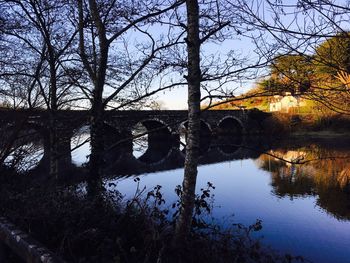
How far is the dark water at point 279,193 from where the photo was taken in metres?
9.20

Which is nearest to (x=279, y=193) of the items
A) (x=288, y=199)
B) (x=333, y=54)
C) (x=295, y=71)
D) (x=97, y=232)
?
(x=288, y=199)

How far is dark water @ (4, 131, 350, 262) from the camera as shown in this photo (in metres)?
9.20

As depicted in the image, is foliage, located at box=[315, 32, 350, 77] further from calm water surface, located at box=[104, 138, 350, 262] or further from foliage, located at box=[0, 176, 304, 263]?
foliage, located at box=[0, 176, 304, 263]

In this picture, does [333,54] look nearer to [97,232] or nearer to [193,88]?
[193,88]

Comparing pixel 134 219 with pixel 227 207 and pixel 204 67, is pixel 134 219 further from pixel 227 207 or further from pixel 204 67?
pixel 227 207

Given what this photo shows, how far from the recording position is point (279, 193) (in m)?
14.8

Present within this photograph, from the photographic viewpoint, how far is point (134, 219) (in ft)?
19.4

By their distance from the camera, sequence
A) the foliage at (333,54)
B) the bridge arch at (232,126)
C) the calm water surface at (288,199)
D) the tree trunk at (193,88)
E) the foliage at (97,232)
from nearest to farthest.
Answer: the foliage at (333,54)
the tree trunk at (193,88)
the foliage at (97,232)
the calm water surface at (288,199)
the bridge arch at (232,126)

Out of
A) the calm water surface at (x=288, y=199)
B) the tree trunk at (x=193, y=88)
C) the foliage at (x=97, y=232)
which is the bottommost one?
the calm water surface at (x=288, y=199)

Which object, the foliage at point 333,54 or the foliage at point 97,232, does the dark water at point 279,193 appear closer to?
the foliage at point 333,54

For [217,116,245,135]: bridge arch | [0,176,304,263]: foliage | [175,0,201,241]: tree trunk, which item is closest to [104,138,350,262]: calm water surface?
[175,0,201,241]: tree trunk

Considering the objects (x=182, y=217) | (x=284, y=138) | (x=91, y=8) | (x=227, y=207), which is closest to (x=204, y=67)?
(x=182, y=217)

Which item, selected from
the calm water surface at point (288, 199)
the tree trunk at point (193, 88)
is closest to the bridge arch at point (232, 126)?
the calm water surface at point (288, 199)

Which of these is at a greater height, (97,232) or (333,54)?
(333,54)
